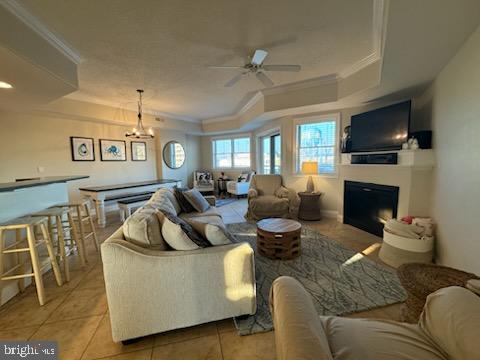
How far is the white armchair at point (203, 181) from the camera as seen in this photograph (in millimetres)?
7164

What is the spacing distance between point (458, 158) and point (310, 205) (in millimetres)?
2495

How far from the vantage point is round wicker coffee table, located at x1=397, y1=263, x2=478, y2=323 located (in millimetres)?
1433

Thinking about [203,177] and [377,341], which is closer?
[377,341]

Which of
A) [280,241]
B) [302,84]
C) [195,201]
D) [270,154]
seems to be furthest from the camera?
[270,154]

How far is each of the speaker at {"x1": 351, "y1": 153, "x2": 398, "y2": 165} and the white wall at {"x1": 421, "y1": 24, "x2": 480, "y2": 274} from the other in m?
0.50

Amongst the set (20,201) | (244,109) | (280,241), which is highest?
(244,109)

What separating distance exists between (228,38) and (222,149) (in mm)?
5437

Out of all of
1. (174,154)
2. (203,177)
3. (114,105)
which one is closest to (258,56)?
(114,105)

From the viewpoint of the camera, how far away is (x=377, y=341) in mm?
973

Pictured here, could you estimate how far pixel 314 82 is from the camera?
374cm

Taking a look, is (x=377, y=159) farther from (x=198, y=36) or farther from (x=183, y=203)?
(x=183, y=203)

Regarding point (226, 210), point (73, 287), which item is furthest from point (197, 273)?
point (226, 210)

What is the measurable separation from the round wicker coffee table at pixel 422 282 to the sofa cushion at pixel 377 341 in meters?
Answer: 0.48

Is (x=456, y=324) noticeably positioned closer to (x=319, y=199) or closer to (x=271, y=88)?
(x=319, y=199)
